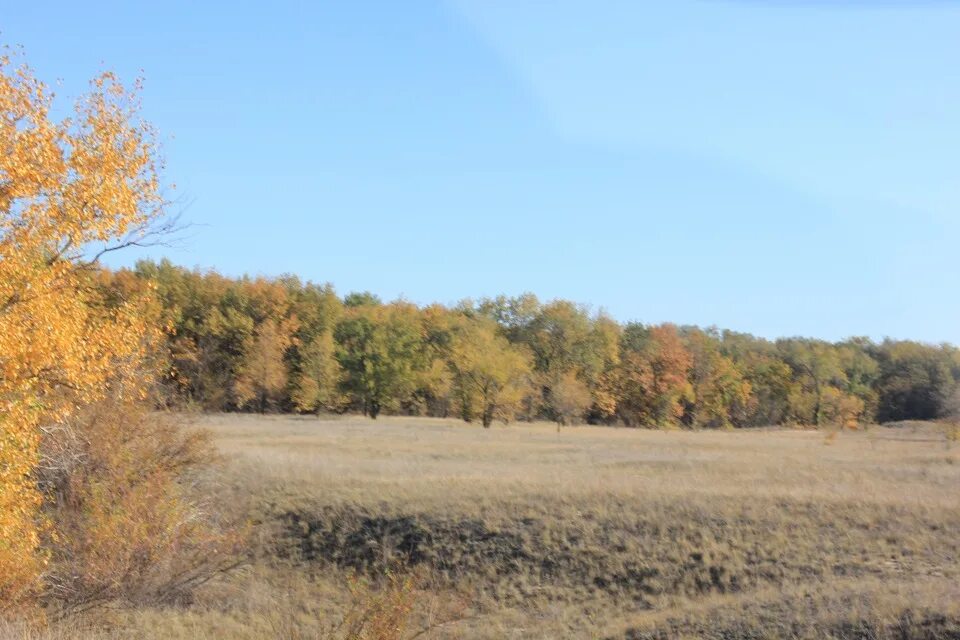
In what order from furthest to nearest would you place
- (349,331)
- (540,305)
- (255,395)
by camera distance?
(540,305), (349,331), (255,395)

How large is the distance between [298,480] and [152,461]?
726cm

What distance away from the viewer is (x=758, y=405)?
99.2 m

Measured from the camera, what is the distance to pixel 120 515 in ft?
63.2

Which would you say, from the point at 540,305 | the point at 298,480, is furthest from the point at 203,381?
the point at 298,480

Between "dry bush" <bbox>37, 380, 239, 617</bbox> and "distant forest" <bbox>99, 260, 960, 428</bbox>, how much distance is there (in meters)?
39.1

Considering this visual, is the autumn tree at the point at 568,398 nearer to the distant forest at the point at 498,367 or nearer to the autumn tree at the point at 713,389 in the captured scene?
the distant forest at the point at 498,367

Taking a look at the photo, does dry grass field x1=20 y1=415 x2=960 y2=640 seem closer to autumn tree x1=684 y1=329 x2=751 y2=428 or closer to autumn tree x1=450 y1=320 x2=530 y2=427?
autumn tree x1=450 y1=320 x2=530 y2=427

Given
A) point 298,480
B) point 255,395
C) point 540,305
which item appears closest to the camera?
point 298,480

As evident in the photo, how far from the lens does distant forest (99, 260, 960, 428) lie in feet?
237

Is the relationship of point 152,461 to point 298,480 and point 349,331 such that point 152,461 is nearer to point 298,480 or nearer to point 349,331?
point 298,480

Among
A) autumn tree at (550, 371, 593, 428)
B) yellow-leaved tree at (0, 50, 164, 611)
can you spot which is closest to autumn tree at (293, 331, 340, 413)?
autumn tree at (550, 371, 593, 428)

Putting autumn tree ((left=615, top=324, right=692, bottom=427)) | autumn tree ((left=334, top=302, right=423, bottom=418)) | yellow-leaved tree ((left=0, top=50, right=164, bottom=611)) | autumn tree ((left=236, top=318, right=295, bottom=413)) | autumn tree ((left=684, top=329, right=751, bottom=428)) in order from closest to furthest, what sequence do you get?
yellow-leaved tree ((left=0, top=50, right=164, bottom=611))
autumn tree ((left=236, top=318, right=295, bottom=413))
autumn tree ((left=334, top=302, right=423, bottom=418))
autumn tree ((left=615, top=324, right=692, bottom=427))
autumn tree ((left=684, top=329, right=751, bottom=428))

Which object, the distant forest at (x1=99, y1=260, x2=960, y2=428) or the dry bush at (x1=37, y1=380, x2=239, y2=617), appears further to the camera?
the distant forest at (x1=99, y1=260, x2=960, y2=428)

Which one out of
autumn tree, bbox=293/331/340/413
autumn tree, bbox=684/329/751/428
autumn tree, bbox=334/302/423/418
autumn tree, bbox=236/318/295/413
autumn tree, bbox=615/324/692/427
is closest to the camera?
autumn tree, bbox=236/318/295/413
